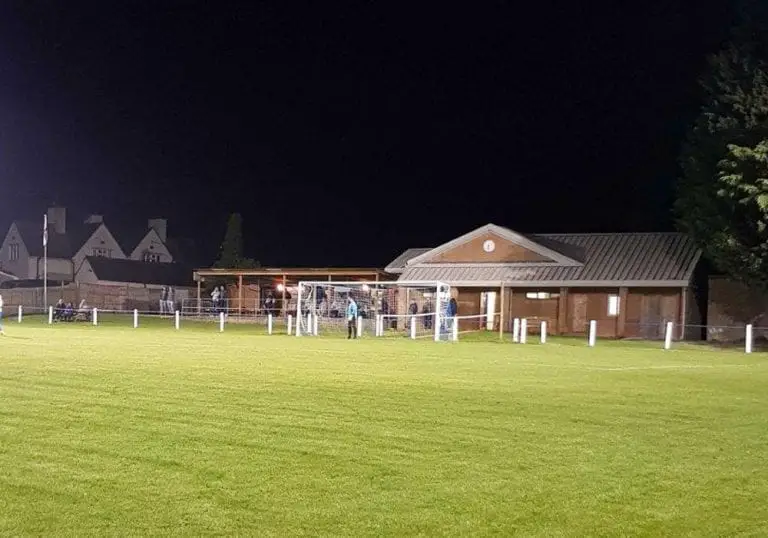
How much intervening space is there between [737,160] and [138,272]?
171 feet

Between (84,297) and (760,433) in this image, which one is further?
(84,297)

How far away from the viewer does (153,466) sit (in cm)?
761

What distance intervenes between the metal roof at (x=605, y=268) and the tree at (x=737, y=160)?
3.39m

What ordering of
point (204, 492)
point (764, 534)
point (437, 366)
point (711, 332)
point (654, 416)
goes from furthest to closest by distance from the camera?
point (711, 332) < point (437, 366) < point (654, 416) < point (204, 492) < point (764, 534)

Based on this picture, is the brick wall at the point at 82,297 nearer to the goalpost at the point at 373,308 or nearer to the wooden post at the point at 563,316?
the goalpost at the point at 373,308

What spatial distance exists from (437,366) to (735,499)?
38.3ft

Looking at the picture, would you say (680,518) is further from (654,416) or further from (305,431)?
(654,416)

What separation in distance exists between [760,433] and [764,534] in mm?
4405

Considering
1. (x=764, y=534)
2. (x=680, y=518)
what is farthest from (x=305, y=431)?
(x=764, y=534)

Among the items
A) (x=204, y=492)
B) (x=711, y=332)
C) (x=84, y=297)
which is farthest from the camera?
(x=84, y=297)

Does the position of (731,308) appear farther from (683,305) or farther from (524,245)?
(524,245)

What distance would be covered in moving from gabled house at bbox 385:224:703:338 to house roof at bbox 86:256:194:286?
31.0m

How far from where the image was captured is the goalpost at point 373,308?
38.0m

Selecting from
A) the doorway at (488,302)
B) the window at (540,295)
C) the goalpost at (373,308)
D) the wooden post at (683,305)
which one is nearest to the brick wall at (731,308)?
the wooden post at (683,305)
